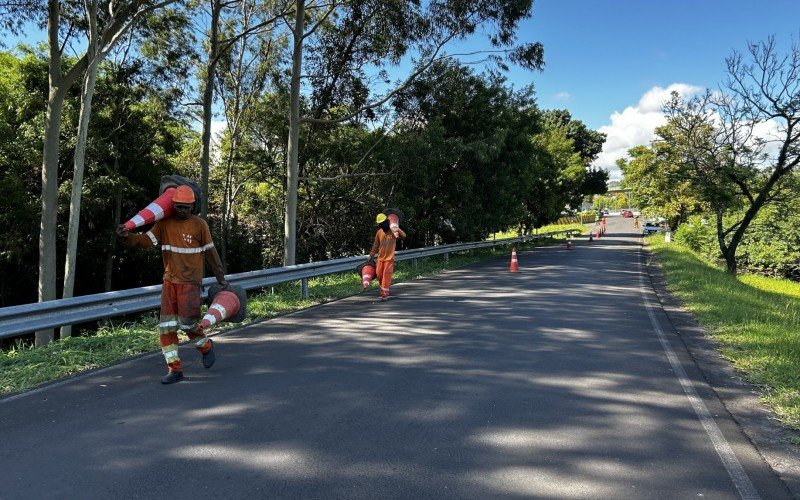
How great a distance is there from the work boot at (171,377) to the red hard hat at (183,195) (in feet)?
5.50

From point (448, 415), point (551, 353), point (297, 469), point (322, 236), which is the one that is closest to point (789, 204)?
point (322, 236)

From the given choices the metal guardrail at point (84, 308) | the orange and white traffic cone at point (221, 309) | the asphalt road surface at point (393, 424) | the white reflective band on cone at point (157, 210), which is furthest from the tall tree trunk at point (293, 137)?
the white reflective band on cone at point (157, 210)

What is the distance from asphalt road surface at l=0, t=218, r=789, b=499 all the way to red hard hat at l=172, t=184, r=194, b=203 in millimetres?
1775

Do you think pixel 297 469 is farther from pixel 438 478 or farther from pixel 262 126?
pixel 262 126

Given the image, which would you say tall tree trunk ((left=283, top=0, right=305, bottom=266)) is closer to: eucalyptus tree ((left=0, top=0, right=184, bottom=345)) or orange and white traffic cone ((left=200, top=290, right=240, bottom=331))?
eucalyptus tree ((left=0, top=0, right=184, bottom=345))

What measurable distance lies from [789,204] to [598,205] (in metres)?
127

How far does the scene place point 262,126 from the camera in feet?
70.4

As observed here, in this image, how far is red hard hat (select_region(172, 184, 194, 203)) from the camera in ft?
16.5

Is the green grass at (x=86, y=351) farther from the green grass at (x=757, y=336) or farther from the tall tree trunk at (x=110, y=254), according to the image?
the tall tree trunk at (x=110, y=254)

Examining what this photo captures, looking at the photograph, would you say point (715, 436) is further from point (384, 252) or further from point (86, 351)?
point (384, 252)

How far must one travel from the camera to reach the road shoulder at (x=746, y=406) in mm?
3691

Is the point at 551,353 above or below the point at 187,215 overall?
below

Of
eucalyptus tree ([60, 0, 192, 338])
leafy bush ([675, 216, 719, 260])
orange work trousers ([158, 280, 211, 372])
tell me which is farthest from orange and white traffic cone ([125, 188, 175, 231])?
leafy bush ([675, 216, 719, 260])

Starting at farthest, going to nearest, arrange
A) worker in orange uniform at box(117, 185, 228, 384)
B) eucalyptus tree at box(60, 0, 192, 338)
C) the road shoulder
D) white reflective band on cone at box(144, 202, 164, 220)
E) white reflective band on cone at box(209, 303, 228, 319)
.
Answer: eucalyptus tree at box(60, 0, 192, 338) → white reflective band on cone at box(209, 303, 228, 319) → worker in orange uniform at box(117, 185, 228, 384) → white reflective band on cone at box(144, 202, 164, 220) → the road shoulder
